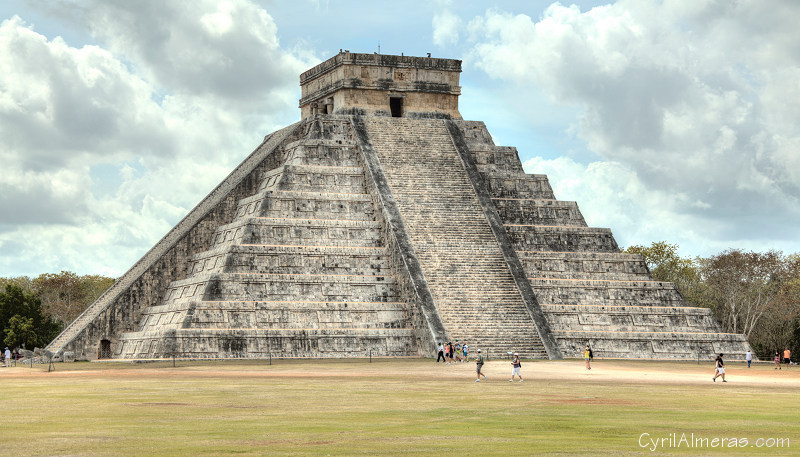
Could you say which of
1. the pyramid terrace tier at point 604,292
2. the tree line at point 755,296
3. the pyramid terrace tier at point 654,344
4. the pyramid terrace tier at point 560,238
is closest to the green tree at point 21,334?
the pyramid terrace tier at point 560,238

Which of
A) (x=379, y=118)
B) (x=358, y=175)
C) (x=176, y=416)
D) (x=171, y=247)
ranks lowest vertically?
(x=176, y=416)

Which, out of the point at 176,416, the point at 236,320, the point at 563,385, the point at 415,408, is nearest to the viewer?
the point at 176,416

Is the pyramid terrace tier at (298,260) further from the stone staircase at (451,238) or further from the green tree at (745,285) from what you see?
the green tree at (745,285)

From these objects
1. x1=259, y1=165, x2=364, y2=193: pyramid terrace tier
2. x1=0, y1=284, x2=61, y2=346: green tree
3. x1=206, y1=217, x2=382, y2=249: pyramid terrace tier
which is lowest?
x1=0, y1=284, x2=61, y2=346: green tree

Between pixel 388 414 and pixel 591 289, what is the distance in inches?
1021

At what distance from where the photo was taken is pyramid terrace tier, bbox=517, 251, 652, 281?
4316 centimetres

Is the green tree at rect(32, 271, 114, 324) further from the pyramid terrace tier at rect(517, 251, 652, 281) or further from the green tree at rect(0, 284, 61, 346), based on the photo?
the pyramid terrace tier at rect(517, 251, 652, 281)

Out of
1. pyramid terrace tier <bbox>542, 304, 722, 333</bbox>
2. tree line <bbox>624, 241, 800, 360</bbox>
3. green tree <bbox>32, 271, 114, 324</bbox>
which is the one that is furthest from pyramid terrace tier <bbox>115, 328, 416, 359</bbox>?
green tree <bbox>32, 271, 114, 324</bbox>

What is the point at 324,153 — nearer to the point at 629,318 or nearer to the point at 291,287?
the point at 291,287

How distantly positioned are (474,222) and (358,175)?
216 inches

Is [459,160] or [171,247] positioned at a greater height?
[459,160]

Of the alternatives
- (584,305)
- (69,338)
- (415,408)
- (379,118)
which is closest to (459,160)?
(379,118)

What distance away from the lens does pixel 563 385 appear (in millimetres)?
25156

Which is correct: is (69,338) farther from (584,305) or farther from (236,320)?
(584,305)
